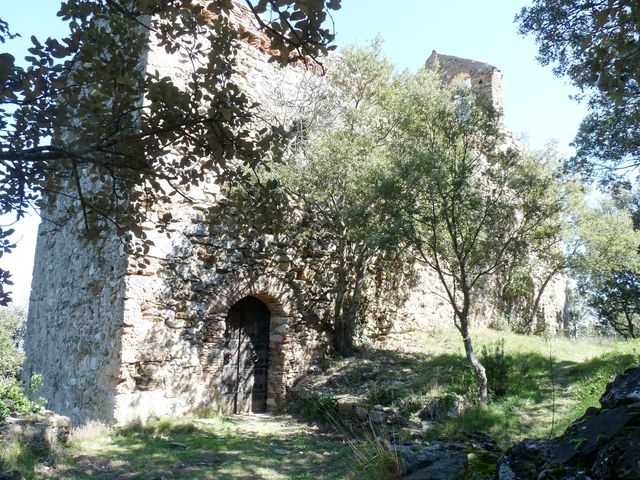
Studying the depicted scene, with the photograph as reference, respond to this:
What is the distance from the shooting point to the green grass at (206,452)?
6062 mm

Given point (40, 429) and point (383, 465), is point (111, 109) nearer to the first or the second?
point (383, 465)

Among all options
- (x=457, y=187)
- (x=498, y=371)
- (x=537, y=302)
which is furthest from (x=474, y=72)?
(x=498, y=371)

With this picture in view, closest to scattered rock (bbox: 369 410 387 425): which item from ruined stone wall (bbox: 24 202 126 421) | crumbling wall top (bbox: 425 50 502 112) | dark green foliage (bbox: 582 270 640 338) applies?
ruined stone wall (bbox: 24 202 126 421)

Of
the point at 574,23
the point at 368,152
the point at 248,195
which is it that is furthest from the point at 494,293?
the point at 248,195

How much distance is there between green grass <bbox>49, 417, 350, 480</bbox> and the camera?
239 inches

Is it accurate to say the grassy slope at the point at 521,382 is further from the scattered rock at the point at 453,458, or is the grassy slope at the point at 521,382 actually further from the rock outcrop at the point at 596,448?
the rock outcrop at the point at 596,448

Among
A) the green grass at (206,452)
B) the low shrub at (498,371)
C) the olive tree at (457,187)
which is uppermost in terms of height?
the olive tree at (457,187)

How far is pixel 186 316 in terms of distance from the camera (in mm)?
8898

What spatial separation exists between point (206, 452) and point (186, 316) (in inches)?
96.2

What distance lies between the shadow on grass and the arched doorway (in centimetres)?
112

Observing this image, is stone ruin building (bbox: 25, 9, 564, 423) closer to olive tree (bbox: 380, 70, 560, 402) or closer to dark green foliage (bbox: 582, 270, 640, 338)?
olive tree (bbox: 380, 70, 560, 402)

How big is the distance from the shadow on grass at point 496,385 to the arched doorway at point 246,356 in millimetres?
1122

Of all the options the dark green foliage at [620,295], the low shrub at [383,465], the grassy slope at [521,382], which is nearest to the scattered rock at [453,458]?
the low shrub at [383,465]

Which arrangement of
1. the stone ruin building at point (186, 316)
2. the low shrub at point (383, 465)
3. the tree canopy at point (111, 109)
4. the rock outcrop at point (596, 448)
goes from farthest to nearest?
the stone ruin building at point (186, 316), the low shrub at point (383, 465), the tree canopy at point (111, 109), the rock outcrop at point (596, 448)
